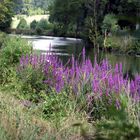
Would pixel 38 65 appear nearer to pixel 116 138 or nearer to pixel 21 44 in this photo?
pixel 21 44

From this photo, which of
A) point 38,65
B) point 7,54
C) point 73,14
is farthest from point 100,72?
point 73,14

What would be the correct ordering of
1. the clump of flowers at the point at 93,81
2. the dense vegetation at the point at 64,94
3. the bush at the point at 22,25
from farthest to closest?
the bush at the point at 22,25 < the clump of flowers at the point at 93,81 < the dense vegetation at the point at 64,94

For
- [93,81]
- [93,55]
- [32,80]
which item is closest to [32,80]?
[32,80]

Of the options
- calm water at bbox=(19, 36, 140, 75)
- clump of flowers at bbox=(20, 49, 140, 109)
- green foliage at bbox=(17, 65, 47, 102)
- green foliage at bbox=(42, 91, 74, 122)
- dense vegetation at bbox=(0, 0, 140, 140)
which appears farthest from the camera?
calm water at bbox=(19, 36, 140, 75)

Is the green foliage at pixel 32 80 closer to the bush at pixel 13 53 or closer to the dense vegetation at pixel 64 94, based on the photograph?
the dense vegetation at pixel 64 94

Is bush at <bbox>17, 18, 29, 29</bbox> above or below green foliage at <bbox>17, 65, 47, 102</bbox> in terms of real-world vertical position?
below

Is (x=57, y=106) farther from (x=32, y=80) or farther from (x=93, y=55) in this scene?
(x=93, y=55)

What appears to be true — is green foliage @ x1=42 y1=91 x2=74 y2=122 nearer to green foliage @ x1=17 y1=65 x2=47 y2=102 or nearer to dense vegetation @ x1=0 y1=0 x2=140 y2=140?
dense vegetation @ x1=0 y1=0 x2=140 y2=140

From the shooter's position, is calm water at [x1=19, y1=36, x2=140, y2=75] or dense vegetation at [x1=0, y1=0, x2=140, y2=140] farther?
calm water at [x1=19, y1=36, x2=140, y2=75]

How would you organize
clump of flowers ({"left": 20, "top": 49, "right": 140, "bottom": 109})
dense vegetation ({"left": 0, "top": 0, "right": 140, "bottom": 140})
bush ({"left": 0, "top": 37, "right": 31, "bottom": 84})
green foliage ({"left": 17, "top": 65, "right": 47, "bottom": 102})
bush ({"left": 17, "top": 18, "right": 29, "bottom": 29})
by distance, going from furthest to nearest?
bush ({"left": 17, "top": 18, "right": 29, "bottom": 29}), bush ({"left": 0, "top": 37, "right": 31, "bottom": 84}), green foliage ({"left": 17, "top": 65, "right": 47, "bottom": 102}), clump of flowers ({"left": 20, "top": 49, "right": 140, "bottom": 109}), dense vegetation ({"left": 0, "top": 0, "right": 140, "bottom": 140})

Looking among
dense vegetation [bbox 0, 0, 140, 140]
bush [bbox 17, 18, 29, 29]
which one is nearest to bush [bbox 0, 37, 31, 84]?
dense vegetation [bbox 0, 0, 140, 140]

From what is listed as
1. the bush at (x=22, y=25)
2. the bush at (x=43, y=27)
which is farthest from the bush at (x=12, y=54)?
the bush at (x=22, y=25)

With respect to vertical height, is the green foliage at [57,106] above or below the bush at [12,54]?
below

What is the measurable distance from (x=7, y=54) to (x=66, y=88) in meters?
3.15
